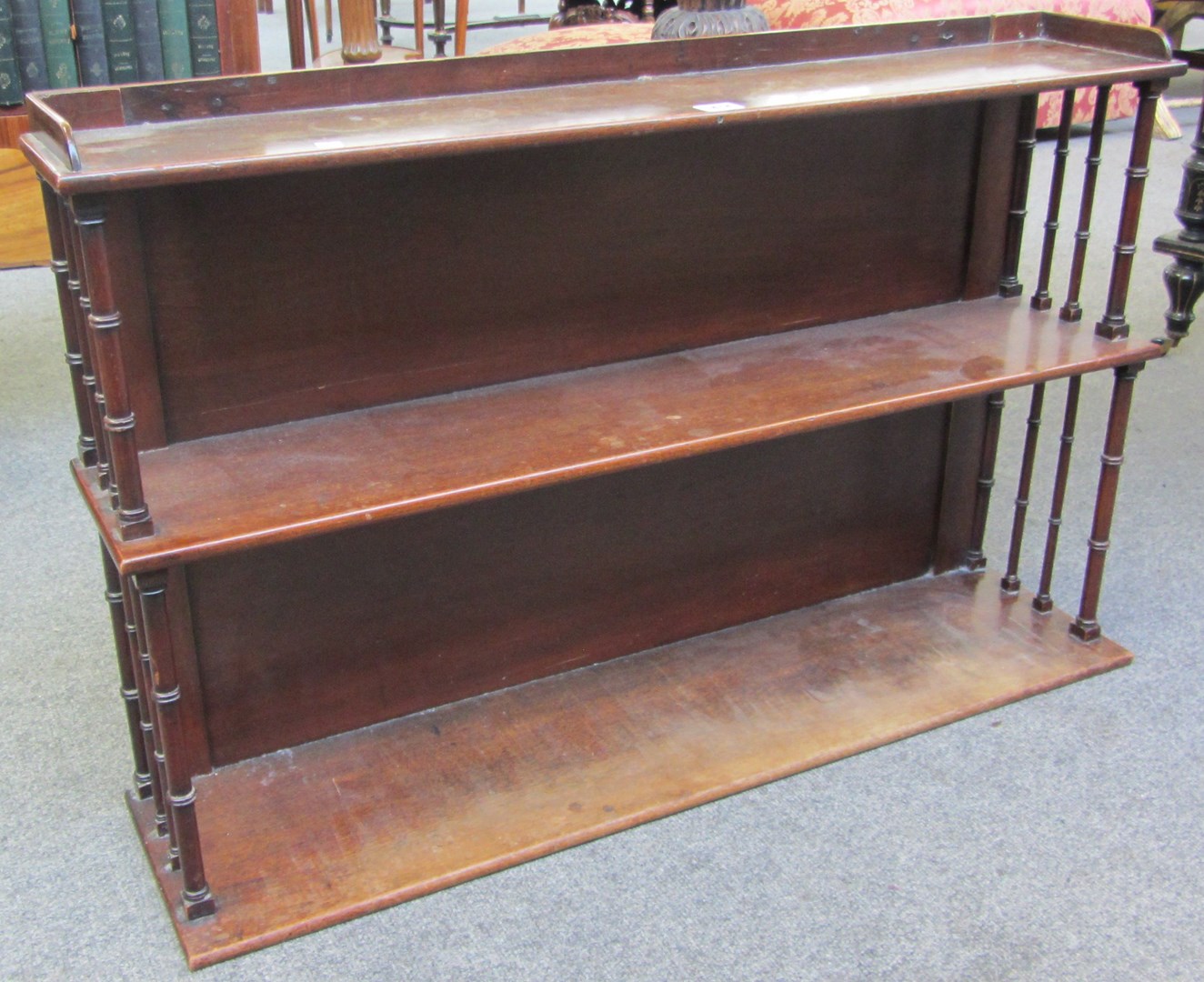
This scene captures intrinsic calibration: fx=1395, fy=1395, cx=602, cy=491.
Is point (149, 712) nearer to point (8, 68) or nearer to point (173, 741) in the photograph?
point (173, 741)

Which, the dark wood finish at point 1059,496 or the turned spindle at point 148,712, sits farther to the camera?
the dark wood finish at point 1059,496

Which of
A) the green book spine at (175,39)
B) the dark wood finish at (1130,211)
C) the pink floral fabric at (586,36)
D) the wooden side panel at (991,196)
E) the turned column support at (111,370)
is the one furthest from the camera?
the pink floral fabric at (586,36)

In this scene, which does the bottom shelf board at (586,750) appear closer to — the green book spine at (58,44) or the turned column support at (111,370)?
the turned column support at (111,370)

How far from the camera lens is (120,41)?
9.08ft

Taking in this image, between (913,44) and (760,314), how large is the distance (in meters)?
A: 0.42

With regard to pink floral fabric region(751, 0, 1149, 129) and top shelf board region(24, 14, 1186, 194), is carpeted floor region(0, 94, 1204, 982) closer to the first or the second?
top shelf board region(24, 14, 1186, 194)

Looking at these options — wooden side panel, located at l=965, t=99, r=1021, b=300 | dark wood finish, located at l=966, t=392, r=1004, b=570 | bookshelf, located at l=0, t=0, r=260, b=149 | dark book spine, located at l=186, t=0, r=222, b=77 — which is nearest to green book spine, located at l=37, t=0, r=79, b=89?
bookshelf, located at l=0, t=0, r=260, b=149

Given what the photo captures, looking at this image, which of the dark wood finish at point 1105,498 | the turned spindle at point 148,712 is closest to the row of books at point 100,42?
the turned spindle at point 148,712

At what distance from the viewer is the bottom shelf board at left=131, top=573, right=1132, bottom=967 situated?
66.6 inches

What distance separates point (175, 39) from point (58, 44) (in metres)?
0.22

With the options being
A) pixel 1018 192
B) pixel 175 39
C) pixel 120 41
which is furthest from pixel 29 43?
pixel 1018 192

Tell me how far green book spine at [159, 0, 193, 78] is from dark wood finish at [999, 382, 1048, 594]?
1.79 meters

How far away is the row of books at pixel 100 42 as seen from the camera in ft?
8.86

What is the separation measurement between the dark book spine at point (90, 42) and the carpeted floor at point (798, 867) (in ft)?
3.65
